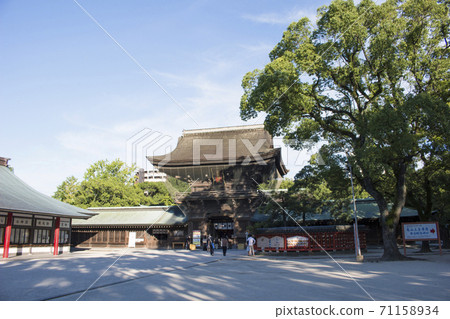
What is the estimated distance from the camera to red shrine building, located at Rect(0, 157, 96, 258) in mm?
21984

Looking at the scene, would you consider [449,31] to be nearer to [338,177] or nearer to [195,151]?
[338,177]

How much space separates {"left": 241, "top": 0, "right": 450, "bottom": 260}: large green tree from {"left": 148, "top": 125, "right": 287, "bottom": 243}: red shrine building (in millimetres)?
11399

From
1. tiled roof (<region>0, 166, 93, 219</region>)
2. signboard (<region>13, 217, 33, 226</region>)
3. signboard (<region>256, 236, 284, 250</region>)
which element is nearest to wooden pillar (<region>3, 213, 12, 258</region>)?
signboard (<region>13, 217, 33, 226</region>)

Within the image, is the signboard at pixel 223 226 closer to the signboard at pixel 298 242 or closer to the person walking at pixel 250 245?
the person walking at pixel 250 245

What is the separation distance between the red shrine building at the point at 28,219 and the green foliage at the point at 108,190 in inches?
743

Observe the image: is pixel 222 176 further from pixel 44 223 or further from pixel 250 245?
pixel 44 223

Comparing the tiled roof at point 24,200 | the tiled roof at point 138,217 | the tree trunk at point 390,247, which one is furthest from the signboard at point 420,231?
the tiled roof at point 24,200

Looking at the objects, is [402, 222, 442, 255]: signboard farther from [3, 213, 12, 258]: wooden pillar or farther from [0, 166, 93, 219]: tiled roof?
[3, 213, 12, 258]: wooden pillar

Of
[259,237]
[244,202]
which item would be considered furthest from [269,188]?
[259,237]

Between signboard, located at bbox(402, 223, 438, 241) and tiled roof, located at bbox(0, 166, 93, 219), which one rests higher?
tiled roof, located at bbox(0, 166, 93, 219)

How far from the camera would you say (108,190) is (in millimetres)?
47969

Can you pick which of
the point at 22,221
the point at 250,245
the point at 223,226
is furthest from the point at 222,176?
the point at 22,221

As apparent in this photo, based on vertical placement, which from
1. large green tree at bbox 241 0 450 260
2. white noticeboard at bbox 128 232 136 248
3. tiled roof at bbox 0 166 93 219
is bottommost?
white noticeboard at bbox 128 232 136 248

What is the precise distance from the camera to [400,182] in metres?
18.1
